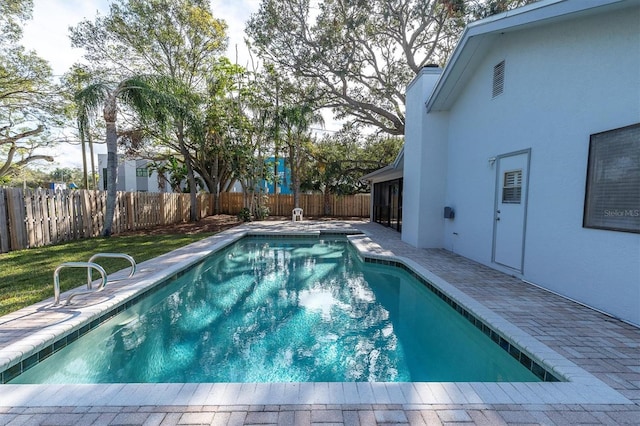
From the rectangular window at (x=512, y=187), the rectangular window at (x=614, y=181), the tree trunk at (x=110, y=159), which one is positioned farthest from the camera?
the tree trunk at (x=110, y=159)

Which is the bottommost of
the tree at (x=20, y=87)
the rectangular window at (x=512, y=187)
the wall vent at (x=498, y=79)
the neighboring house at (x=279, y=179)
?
the rectangular window at (x=512, y=187)

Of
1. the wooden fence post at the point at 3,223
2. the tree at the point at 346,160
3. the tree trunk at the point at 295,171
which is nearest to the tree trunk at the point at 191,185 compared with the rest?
the tree trunk at the point at 295,171

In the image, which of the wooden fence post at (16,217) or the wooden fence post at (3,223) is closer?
the wooden fence post at (3,223)

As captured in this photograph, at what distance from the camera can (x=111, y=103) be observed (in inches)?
374

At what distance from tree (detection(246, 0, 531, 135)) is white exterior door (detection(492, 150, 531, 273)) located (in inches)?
418

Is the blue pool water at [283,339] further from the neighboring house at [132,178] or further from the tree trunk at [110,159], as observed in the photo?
the neighboring house at [132,178]

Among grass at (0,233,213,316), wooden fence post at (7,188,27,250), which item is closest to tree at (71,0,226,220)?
grass at (0,233,213,316)

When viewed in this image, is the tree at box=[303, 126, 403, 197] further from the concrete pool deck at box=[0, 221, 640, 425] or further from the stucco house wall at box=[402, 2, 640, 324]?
the concrete pool deck at box=[0, 221, 640, 425]

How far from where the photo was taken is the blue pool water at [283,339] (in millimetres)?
3191

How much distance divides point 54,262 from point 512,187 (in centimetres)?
953

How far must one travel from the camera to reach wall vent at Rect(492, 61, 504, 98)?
20.2 feet

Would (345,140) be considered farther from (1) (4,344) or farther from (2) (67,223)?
(1) (4,344)

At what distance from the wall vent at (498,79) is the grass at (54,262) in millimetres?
8479

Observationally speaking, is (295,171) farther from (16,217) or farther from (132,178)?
(132,178)
